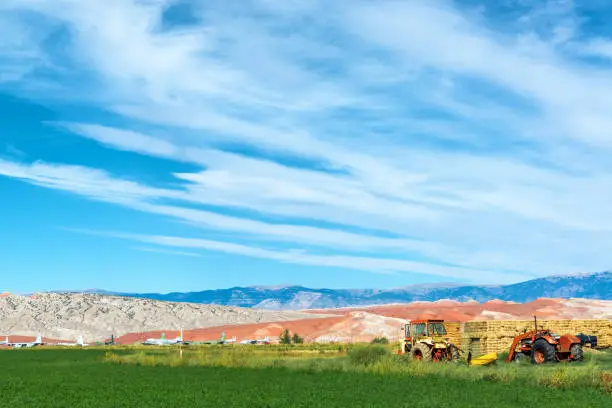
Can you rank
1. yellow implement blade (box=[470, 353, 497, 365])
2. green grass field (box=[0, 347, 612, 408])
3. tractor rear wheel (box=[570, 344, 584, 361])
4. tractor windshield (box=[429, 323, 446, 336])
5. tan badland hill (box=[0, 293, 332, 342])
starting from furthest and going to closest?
tan badland hill (box=[0, 293, 332, 342]) → tractor windshield (box=[429, 323, 446, 336]) → yellow implement blade (box=[470, 353, 497, 365]) → tractor rear wheel (box=[570, 344, 584, 361]) → green grass field (box=[0, 347, 612, 408])

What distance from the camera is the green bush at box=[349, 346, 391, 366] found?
44.4 meters

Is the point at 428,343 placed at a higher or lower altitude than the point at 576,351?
higher

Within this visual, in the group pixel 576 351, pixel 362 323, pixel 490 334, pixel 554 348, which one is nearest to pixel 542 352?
pixel 554 348

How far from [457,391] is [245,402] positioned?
859 cm

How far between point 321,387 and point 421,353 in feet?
35.7

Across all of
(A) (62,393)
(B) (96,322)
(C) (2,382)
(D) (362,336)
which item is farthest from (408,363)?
(B) (96,322)

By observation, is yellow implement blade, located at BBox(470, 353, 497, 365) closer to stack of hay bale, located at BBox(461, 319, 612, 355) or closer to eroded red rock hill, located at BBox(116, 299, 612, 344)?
stack of hay bale, located at BBox(461, 319, 612, 355)

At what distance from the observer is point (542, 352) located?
39.4 metres

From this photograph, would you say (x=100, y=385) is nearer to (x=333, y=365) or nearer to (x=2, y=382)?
(x=2, y=382)

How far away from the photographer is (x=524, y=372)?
34094mm

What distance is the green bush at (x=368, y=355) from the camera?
44438 mm

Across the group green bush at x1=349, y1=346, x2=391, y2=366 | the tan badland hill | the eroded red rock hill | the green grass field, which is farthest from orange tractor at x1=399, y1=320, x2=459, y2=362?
the tan badland hill

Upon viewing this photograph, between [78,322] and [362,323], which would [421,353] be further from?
[78,322]

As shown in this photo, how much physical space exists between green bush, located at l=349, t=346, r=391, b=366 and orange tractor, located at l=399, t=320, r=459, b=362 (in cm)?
194
